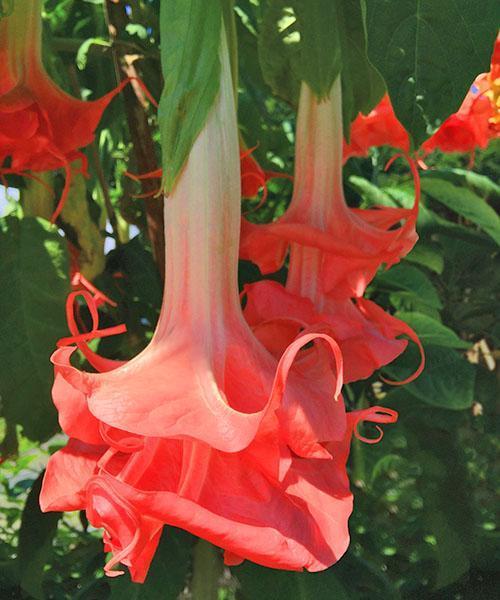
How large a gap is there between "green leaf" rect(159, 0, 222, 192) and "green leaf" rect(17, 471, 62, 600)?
0.63 metres

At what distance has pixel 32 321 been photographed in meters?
0.79

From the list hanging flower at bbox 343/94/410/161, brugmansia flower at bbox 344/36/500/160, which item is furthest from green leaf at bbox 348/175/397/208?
hanging flower at bbox 343/94/410/161

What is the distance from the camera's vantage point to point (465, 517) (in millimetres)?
1289

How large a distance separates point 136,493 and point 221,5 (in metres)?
0.25

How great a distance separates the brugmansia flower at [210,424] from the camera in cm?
37

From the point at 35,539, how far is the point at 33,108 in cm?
58

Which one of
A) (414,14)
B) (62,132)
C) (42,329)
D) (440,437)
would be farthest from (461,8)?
(440,437)

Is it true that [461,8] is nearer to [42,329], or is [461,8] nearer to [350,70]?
[350,70]

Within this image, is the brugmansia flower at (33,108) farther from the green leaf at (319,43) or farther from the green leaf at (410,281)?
the green leaf at (410,281)

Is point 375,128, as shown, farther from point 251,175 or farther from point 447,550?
point 447,550

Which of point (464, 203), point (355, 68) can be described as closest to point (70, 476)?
point (355, 68)

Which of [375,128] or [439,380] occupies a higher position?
[375,128]

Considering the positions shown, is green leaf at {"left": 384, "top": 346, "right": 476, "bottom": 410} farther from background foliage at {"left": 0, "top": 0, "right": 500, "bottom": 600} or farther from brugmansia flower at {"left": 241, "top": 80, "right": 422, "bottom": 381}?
brugmansia flower at {"left": 241, "top": 80, "right": 422, "bottom": 381}

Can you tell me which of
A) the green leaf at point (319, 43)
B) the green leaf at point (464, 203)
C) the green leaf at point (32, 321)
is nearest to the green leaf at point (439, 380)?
the green leaf at point (464, 203)
